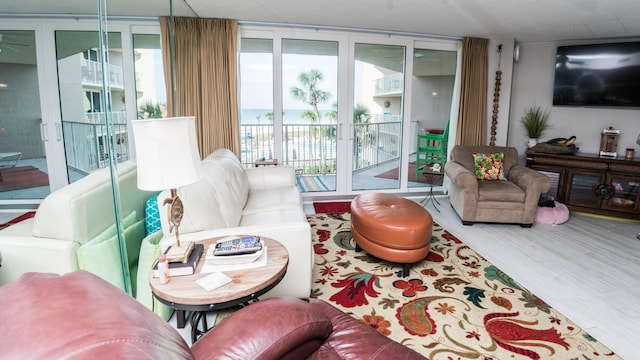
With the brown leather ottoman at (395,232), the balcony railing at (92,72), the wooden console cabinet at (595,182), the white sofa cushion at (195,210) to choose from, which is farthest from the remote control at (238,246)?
the wooden console cabinet at (595,182)

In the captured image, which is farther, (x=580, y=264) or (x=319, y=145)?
(x=319, y=145)

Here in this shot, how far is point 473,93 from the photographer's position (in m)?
5.12

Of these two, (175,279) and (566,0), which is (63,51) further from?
(566,0)

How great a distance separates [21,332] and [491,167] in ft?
15.1

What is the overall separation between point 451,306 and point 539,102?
4.18 metres

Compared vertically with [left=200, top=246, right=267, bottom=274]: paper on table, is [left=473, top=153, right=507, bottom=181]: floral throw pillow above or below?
above

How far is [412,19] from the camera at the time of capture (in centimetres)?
413

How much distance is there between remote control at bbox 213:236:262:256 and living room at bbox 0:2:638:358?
305 centimetres

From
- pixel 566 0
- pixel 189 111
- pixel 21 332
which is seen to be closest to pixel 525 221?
pixel 566 0

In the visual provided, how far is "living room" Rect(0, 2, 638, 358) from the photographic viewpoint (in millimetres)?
4793

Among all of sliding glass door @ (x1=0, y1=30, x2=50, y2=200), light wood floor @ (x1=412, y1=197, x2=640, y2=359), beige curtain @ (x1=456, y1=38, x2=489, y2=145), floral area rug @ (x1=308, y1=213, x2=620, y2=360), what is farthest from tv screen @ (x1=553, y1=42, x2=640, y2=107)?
sliding glass door @ (x1=0, y1=30, x2=50, y2=200)

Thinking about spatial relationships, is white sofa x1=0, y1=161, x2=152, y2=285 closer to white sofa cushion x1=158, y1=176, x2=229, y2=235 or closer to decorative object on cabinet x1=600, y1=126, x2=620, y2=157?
white sofa cushion x1=158, y1=176, x2=229, y2=235

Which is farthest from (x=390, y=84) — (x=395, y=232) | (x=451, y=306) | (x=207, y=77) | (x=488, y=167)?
(x=451, y=306)

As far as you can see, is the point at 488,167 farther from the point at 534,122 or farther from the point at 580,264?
the point at 580,264
